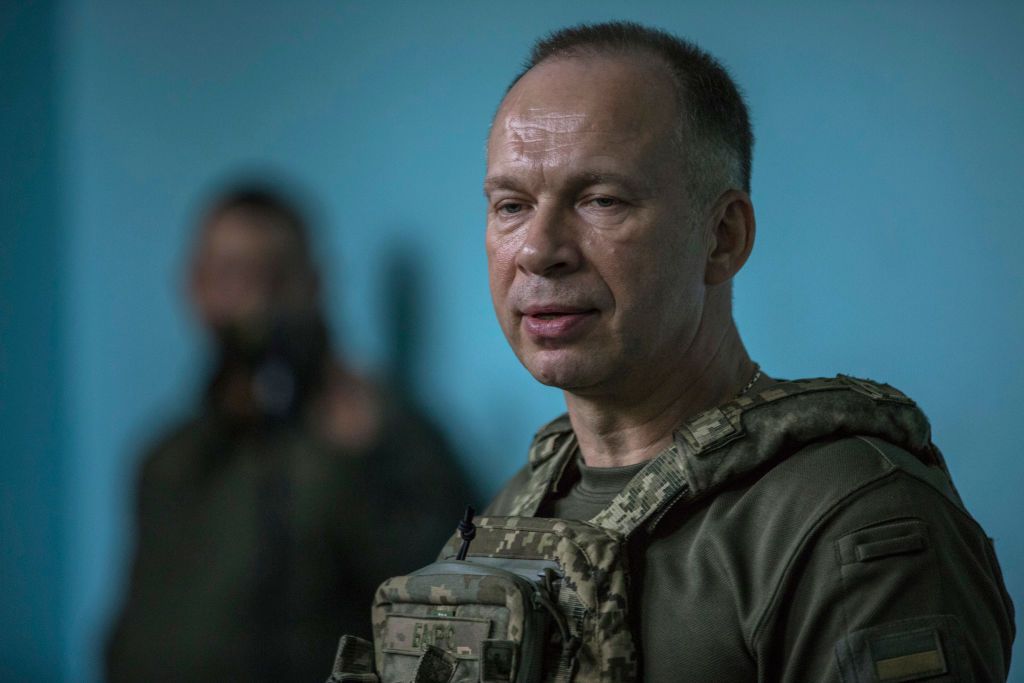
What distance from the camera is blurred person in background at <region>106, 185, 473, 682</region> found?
2230mm

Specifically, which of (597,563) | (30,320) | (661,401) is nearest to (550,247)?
(661,401)

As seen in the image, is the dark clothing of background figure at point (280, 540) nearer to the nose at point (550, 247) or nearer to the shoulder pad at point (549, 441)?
the shoulder pad at point (549, 441)

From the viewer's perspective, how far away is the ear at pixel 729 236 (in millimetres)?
1279

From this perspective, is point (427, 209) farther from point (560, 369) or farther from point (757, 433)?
point (757, 433)

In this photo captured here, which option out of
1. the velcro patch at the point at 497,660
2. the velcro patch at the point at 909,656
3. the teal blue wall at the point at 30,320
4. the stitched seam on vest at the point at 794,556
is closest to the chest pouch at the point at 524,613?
the velcro patch at the point at 497,660

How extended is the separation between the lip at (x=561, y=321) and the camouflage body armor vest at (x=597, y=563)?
0.16 m

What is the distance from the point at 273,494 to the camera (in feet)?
7.65

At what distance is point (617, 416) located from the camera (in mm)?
1293

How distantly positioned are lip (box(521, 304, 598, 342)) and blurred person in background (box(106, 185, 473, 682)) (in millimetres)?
1052

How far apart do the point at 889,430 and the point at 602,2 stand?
116 centimetres

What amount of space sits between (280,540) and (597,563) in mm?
1311

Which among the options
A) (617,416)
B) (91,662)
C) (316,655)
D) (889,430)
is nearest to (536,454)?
(617,416)

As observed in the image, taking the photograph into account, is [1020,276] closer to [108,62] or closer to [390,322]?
[390,322]

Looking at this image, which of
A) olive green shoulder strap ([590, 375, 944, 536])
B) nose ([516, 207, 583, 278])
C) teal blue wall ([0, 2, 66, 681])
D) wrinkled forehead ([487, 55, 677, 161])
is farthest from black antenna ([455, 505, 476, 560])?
teal blue wall ([0, 2, 66, 681])
